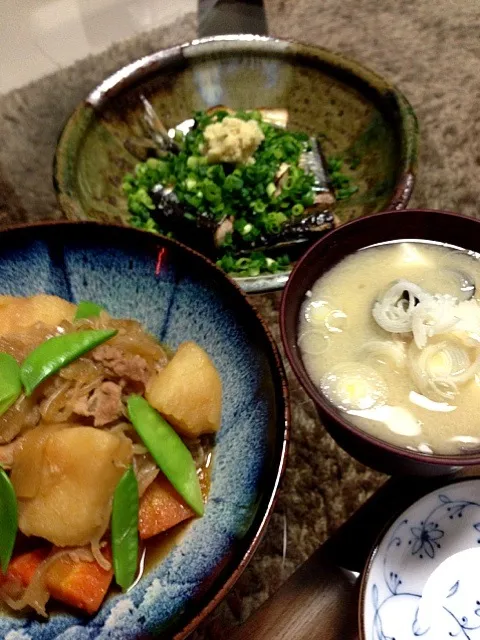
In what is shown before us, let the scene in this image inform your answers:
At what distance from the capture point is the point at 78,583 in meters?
1.25

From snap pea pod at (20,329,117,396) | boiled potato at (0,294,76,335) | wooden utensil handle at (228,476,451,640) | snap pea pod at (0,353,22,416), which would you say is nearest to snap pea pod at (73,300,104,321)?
boiled potato at (0,294,76,335)

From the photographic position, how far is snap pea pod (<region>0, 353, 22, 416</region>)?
1.35 meters

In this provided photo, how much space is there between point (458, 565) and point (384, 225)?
2.93 ft

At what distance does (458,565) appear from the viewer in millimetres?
1452

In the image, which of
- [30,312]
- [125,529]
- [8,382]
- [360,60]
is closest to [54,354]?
[8,382]

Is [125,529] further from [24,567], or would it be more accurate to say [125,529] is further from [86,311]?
[86,311]

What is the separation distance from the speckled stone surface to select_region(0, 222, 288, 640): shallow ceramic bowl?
259 mm

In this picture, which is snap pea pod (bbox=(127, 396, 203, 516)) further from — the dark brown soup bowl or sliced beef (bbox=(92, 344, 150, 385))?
the dark brown soup bowl

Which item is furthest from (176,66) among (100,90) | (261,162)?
(261,162)

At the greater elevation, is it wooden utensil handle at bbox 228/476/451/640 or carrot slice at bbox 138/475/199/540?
carrot slice at bbox 138/475/199/540

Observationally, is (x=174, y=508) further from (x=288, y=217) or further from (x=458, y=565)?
(x=288, y=217)

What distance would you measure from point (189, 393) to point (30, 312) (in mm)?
508

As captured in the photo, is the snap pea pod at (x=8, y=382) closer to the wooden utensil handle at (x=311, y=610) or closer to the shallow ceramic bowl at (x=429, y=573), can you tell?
the wooden utensil handle at (x=311, y=610)

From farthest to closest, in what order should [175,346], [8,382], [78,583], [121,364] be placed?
[175,346] < [121,364] < [8,382] < [78,583]
